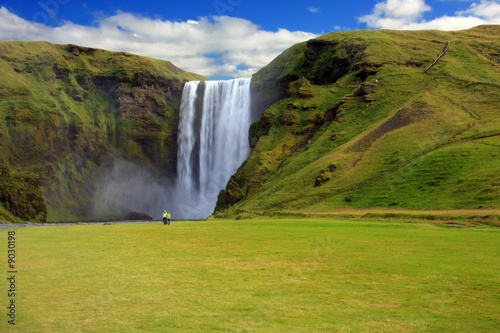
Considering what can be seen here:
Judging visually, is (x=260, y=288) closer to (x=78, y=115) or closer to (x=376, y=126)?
(x=376, y=126)

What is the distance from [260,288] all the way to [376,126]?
174 feet

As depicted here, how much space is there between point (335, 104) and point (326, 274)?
62.2 m

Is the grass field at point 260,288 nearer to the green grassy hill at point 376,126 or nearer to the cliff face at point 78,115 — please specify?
the green grassy hill at point 376,126

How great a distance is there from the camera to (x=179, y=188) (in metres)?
100

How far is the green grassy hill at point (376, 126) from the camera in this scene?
45.9 meters

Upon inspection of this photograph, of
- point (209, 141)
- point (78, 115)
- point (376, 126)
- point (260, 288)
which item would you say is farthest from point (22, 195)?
point (260, 288)

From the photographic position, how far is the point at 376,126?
204ft

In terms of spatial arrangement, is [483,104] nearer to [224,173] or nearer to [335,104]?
[335,104]

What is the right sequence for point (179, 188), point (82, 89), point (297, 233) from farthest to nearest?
1. point (82, 89)
2. point (179, 188)
3. point (297, 233)

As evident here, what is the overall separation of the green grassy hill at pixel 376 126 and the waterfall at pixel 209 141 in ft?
17.7

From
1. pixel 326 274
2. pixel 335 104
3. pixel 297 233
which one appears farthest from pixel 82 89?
pixel 326 274

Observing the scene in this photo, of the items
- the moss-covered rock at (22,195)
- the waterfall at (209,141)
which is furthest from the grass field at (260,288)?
the waterfall at (209,141)

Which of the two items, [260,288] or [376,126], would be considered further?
[376,126]

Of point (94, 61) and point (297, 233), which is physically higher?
point (94, 61)
